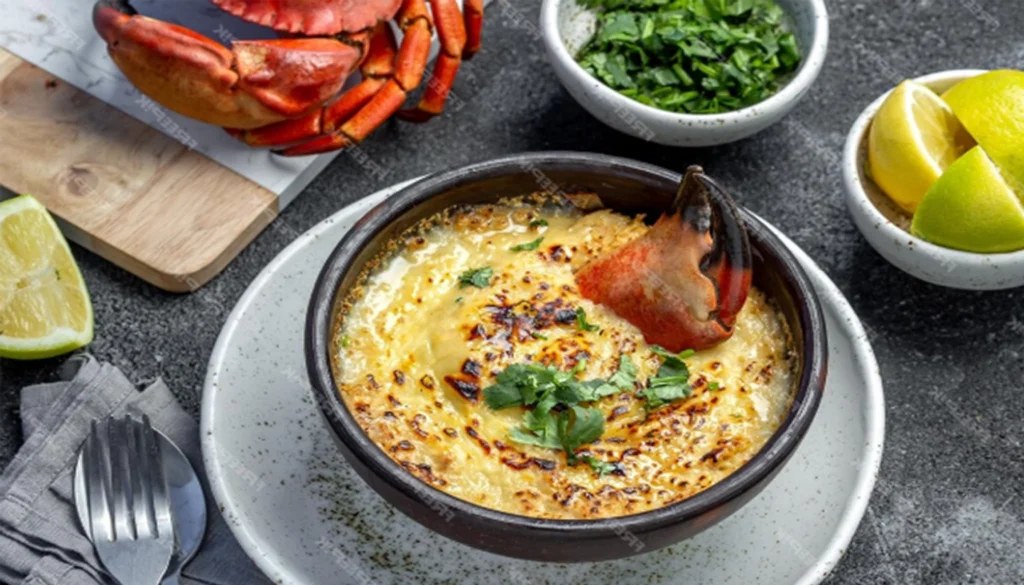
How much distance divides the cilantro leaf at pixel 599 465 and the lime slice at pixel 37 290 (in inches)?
45.4

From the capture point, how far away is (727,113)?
9.59 ft

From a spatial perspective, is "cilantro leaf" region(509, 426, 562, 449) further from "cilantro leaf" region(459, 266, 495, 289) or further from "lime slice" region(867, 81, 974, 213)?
"lime slice" region(867, 81, 974, 213)

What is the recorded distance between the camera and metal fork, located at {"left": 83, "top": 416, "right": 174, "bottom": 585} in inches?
92.9

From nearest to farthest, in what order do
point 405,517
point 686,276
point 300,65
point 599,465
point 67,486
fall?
point 599,465 < point 686,276 < point 405,517 < point 67,486 < point 300,65

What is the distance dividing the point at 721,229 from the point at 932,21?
1.50 metres

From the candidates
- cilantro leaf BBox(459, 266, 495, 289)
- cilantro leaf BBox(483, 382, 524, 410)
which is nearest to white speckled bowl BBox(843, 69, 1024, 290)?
cilantro leaf BBox(459, 266, 495, 289)

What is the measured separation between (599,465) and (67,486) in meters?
1.00

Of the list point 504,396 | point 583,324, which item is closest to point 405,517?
point 504,396

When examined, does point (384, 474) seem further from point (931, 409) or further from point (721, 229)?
point (931, 409)

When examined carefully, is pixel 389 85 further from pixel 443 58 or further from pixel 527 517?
pixel 527 517

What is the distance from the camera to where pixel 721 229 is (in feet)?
7.14

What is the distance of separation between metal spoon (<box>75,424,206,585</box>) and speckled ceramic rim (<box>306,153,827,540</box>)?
46cm

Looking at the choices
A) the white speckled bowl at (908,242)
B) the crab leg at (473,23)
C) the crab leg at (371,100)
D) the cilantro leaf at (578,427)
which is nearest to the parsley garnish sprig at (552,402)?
the cilantro leaf at (578,427)

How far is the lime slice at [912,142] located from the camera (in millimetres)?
2783
